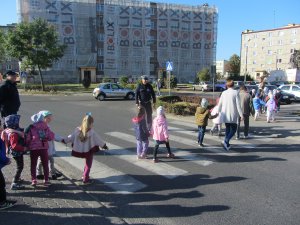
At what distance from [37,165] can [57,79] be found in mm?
52313

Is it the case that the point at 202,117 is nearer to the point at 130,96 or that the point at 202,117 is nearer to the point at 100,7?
the point at 130,96

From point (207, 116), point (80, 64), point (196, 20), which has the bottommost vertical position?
point (207, 116)

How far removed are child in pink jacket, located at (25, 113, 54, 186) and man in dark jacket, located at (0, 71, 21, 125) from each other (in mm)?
1746

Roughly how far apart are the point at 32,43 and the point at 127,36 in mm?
27306

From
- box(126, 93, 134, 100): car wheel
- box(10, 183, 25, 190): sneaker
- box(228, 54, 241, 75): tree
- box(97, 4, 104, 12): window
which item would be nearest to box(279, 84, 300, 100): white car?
box(126, 93, 134, 100): car wheel

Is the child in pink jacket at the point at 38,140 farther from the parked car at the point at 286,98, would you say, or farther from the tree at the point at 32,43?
the tree at the point at 32,43

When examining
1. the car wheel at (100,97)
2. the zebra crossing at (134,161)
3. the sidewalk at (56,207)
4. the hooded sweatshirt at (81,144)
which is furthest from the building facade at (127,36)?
the sidewalk at (56,207)

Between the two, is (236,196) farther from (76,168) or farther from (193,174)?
(76,168)

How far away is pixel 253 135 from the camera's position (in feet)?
37.2

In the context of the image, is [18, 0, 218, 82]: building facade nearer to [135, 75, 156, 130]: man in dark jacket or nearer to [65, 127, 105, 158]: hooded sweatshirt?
[135, 75, 156, 130]: man in dark jacket

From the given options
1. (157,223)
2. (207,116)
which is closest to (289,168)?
(207,116)

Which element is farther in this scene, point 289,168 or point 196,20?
point 196,20

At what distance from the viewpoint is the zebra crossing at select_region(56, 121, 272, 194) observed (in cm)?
625

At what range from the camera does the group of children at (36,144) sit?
551 centimetres
